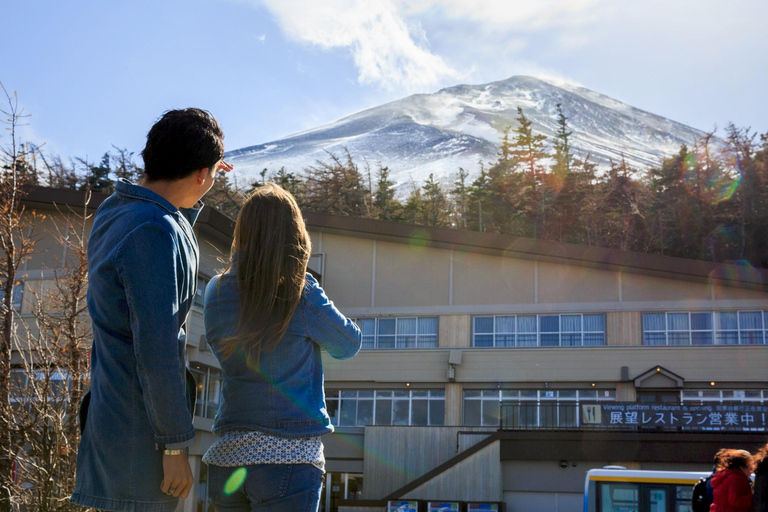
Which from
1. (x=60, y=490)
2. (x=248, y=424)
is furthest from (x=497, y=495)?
(x=248, y=424)

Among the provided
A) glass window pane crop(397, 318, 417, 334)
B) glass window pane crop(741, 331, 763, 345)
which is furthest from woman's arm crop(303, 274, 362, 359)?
glass window pane crop(397, 318, 417, 334)

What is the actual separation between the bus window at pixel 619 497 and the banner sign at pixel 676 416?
656cm

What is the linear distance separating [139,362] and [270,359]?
0.39 meters

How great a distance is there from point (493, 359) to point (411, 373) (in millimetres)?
2664

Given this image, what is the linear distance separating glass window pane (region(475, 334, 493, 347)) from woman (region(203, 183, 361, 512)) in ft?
82.6

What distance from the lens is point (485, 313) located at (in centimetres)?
2753

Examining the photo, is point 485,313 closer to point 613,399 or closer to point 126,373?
point 613,399

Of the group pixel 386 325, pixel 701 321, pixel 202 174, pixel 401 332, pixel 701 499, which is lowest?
pixel 701 499

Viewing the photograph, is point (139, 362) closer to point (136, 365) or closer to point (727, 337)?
point (136, 365)

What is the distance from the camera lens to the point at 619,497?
1712 cm

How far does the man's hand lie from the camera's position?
7.19 ft

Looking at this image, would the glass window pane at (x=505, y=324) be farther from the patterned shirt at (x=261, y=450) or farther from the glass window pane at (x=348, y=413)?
the patterned shirt at (x=261, y=450)

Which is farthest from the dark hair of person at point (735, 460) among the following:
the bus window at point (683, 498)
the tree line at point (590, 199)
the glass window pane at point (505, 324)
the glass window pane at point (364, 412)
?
the tree line at point (590, 199)

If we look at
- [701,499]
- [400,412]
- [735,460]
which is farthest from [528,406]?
[735,460]
